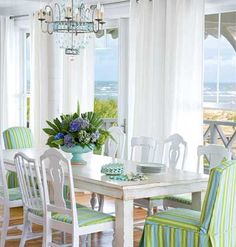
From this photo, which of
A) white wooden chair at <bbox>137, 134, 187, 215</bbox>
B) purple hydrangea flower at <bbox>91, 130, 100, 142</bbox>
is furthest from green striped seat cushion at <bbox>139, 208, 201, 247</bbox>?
purple hydrangea flower at <bbox>91, 130, 100, 142</bbox>

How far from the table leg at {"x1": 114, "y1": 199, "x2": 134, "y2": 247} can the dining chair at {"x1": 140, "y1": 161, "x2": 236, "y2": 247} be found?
0.49ft

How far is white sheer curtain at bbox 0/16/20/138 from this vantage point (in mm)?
9148

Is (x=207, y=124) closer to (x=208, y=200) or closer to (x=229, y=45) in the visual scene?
(x=229, y=45)

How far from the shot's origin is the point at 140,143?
5.76m

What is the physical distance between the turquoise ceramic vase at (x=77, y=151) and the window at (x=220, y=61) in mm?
A: 1975

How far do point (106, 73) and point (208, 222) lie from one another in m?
4.29

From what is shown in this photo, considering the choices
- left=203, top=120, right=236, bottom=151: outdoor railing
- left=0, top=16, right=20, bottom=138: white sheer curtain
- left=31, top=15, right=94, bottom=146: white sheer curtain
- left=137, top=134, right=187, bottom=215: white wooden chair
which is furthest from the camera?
left=0, top=16, right=20, bottom=138: white sheer curtain

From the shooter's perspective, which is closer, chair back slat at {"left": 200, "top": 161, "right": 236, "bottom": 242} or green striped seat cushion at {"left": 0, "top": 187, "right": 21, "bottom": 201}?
chair back slat at {"left": 200, "top": 161, "right": 236, "bottom": 242}

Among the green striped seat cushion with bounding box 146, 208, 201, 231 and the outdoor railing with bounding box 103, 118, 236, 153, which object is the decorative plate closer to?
the green striped seat cushion with bounding box 146, 208, 201, 231

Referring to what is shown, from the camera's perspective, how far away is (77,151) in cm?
499

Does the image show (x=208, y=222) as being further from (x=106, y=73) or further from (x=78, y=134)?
(x=106, y=73)

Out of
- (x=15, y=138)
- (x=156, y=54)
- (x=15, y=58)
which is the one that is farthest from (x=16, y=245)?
(x=15, y=58)

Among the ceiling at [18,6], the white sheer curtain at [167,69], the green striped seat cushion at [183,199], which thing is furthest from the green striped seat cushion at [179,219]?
the ceiling at [18,6]

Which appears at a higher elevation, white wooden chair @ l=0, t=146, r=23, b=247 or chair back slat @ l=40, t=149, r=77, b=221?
chair back slat @ l=40, t=149, r=77, b=221
